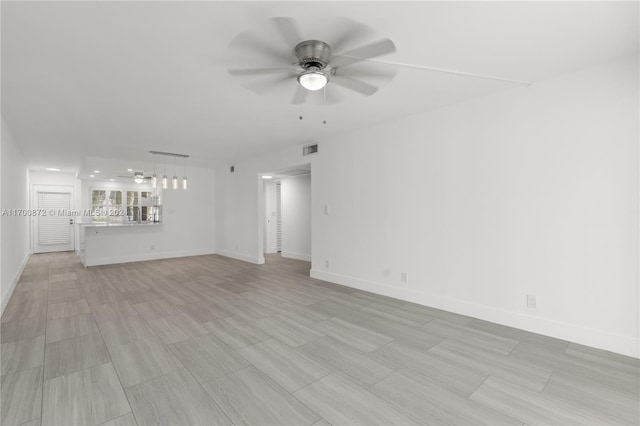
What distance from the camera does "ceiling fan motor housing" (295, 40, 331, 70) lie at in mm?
2123

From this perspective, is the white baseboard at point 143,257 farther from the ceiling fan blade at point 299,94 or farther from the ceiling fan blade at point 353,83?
the ceiling fan blade at point 353,83

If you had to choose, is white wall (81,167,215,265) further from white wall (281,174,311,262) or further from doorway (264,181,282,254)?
white wall (281,174,311,262)

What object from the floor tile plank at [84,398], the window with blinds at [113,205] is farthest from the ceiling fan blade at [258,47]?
the window with blinds at [113,205]

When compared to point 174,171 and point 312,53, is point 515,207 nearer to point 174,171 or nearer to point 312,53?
point 312,53

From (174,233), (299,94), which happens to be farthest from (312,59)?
(174,233)

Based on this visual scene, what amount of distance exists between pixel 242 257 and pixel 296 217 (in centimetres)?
183

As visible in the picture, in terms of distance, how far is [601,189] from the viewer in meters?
2.68

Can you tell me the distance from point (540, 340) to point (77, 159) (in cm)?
954

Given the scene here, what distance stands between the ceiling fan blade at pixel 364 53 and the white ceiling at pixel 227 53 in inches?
6.8

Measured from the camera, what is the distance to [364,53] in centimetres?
210

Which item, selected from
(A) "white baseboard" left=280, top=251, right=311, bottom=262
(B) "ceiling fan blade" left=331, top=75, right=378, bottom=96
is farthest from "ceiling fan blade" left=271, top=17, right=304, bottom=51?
(A) "white baseboard" left=280, top=251, right=311, bottom=262

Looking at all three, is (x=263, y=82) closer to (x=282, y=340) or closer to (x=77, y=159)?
(x=282, y=340)

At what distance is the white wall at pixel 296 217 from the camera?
7891 mm

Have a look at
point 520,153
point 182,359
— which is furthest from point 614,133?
A: point 182,359
